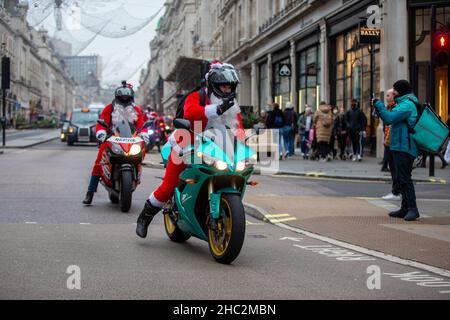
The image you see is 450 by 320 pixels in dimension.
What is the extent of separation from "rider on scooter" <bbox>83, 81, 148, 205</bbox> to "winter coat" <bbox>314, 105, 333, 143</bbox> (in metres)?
11.2

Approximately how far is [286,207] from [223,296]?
536cm

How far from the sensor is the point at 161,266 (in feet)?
19.3

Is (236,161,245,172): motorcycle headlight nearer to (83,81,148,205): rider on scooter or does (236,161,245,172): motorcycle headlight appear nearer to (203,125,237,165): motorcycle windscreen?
(203,125,237,165): motorcycle windscreen

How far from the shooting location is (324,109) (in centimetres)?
2106

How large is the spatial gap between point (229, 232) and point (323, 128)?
15.3 metres

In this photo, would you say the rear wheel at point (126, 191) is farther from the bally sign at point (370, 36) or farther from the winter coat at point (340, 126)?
the winter coat at point (340, 126)

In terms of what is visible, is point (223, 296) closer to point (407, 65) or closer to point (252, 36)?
point (407, 65)

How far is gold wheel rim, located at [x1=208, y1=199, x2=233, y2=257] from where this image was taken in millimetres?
5999

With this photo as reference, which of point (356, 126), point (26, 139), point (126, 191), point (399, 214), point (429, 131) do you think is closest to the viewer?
point (429, 131)

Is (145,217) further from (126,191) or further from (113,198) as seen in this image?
(113,198)

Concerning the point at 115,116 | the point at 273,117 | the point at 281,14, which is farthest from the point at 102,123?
the point at 281,14

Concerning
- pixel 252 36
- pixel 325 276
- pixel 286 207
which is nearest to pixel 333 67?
pixel 252 36

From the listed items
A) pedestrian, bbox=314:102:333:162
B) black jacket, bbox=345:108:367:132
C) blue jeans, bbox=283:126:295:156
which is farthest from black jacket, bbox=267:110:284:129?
black jacket, bbox=345:108:367:132

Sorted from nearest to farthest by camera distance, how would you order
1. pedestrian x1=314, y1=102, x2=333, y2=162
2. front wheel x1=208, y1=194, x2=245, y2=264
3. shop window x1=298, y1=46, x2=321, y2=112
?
front wheel x1=208, y1=194, x2=245, y2=264, pedestrian x1=314, y1=102, x2=333, y2=162, shop window x1=298, y1=46, x2=321, y2=112
